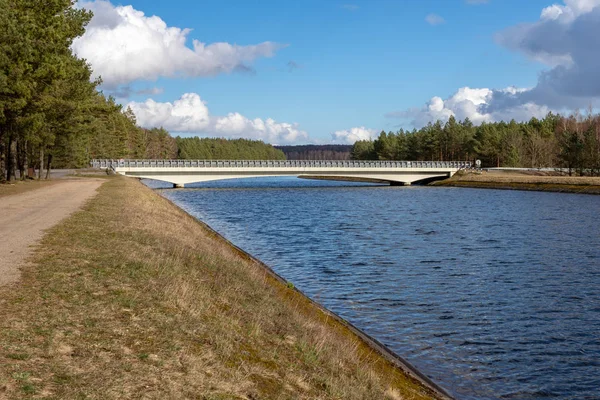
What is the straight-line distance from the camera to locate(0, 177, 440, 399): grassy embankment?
7.80 meters

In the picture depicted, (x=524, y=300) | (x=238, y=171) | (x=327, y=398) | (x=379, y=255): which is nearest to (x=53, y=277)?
(x=327, y=398)

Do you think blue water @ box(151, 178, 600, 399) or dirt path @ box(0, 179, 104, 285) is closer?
blue water @ box(151, 178, 600, 399)

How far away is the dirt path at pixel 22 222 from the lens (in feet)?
49.2

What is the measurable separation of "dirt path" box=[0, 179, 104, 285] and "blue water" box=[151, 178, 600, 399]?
920 centimetres

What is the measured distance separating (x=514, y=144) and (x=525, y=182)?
45776 mm

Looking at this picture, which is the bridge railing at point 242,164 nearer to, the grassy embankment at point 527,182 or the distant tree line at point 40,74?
the grassy embankment at point 527,182

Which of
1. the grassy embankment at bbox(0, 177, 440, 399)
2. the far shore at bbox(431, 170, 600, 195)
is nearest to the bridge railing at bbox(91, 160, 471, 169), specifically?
the far shore at bbox(431, 170, 600, 195)

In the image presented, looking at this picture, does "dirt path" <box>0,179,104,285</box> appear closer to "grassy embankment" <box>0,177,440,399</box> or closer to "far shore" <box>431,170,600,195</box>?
"grassy embankment" <box>0,177,440,399</box>

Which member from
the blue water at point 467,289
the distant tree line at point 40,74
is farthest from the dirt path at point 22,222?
the blue water at point 467,289

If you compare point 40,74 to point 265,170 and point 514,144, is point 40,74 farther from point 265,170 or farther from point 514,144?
point 514,144

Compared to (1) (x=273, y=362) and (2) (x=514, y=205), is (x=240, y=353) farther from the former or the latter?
(2) (x=514, y=205)

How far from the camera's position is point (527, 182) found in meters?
96.8

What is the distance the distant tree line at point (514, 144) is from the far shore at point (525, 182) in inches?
262

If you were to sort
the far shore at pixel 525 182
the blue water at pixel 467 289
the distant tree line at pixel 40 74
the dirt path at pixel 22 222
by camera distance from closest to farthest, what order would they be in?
the blue water at pixel 467 289
the dirt path at pixel 22 222
the distant tree line at pixel 40 74
the far shore at pixel 525 182
